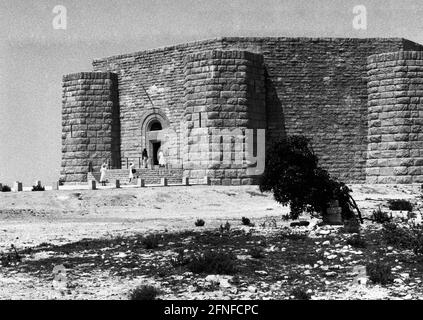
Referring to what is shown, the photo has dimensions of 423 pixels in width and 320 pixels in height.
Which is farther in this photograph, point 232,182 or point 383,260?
point 232,182

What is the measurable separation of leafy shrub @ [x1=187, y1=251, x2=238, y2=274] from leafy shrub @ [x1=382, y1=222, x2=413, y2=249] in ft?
Result: 10.4

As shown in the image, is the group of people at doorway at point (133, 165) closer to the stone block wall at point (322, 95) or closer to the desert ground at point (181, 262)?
the stone block wall at point (322, 95)

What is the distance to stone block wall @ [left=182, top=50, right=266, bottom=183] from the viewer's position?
84.0 ft

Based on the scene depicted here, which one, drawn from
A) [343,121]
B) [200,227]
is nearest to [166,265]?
[200,227]

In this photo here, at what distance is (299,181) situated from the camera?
14398mm

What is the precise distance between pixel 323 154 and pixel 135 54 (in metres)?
10.1

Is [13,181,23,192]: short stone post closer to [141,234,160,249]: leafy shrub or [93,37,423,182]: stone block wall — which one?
[93,37,423,182]: stone block wall

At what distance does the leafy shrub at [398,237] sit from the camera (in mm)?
10852

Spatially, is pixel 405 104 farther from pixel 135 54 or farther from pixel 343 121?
pixel 135 54

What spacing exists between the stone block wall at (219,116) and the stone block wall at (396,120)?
5667 mm

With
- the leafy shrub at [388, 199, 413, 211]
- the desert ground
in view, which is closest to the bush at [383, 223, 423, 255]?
the desert ground

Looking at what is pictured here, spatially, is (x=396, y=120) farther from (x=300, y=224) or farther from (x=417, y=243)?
(x=417, y=243)

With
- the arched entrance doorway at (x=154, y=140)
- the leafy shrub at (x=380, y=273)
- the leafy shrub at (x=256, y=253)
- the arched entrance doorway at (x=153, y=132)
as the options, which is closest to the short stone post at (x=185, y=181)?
the arched entrance doorway at (x=153, y=132)
